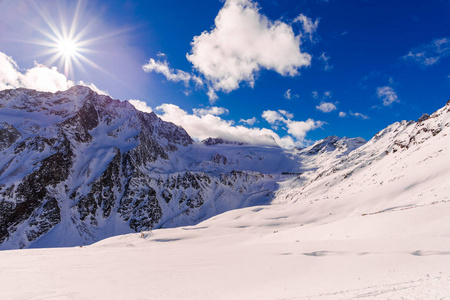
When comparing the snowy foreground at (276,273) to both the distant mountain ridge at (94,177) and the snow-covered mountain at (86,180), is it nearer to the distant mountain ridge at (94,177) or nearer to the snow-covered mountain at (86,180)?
the distant mountain ridge at (94,177)

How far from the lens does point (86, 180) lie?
117062mm

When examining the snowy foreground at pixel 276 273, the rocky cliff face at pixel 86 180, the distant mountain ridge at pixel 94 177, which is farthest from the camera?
the rocky cliff face at pixel 86 180

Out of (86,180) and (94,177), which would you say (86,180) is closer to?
(86,180)

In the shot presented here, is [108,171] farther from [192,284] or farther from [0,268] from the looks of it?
[192,284]

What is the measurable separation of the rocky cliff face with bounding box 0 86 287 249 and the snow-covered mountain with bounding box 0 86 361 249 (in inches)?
15.9

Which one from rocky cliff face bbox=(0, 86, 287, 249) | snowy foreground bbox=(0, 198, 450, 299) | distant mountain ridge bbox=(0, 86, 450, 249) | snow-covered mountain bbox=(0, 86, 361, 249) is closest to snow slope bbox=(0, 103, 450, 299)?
snowy foreground bbox=(0, 198, 450, 299)

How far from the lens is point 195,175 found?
162m

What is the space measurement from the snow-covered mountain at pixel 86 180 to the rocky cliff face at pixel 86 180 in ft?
1.33

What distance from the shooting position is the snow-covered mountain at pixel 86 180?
3735 inches

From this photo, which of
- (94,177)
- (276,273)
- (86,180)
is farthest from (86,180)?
(276,273)

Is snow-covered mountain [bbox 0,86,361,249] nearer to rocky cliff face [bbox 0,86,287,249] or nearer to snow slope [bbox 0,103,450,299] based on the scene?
rocky cliff face [bbox 0,86,287,249]

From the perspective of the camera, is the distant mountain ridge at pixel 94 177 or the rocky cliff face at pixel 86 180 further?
the rocky cliff face at pixel 86 180

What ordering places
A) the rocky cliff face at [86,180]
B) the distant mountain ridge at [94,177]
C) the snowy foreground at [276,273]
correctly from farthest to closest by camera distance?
the rocky cliff face at [86,180] → the distant mountain ridge at [94,177] → the snowy foreground at [276,273]

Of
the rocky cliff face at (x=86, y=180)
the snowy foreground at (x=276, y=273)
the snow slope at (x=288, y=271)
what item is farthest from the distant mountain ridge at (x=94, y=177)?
the snowy foreground at (x=276, y=273)
